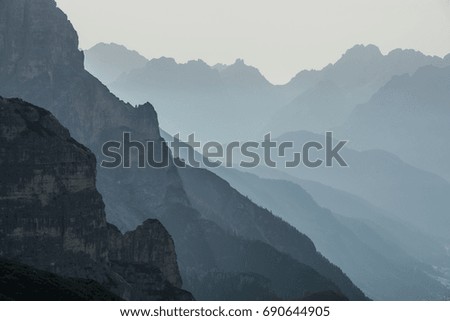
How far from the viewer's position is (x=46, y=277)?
115062mm

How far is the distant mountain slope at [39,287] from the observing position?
4050 inches

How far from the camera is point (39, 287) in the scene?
108 meters

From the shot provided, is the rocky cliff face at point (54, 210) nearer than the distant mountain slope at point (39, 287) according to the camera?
No

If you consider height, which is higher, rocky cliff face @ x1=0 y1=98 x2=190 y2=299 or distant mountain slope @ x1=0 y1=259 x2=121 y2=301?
rocky cliff face @ x1=0 y1=98 x2=190 y2=299

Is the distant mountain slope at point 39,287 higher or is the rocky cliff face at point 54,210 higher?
the rocky cliff face at point 54,210

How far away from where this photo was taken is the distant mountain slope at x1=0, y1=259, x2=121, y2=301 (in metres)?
103

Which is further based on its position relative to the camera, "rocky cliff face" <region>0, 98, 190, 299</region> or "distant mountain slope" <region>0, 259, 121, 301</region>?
"rocky cliff face" <region>0, 98, 190, 299</region>

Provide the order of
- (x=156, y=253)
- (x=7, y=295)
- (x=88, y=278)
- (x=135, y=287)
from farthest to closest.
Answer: (x=156, y=253), (x=135, y=287), (x=88, y=278), (x=7, y=295)

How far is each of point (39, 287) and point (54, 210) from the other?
3457 centimetres

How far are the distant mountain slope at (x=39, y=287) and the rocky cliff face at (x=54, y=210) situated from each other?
17052mm

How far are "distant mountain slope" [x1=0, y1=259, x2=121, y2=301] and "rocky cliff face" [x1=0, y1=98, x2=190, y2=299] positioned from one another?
1705 cm
